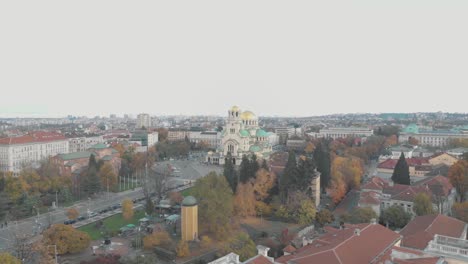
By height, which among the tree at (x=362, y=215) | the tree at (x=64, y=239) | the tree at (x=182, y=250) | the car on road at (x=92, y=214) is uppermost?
the tree at (x=362, y=215)

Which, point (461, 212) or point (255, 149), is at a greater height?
point (255, 149)

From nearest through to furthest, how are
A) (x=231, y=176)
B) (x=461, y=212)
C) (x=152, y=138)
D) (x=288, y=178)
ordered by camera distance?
(x=461, y=212) → (x=288, y=178) → (x=231, y=176) → (x=152, y=138)

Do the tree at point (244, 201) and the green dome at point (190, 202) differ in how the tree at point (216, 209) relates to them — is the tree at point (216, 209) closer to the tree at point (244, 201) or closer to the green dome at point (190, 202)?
the green dome at point (190, 202)

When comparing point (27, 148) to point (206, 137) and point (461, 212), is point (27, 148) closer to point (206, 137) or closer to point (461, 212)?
point (206, 137)

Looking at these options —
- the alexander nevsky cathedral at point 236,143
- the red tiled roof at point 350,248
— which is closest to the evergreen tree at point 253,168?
the red tiled roof at point 350,248

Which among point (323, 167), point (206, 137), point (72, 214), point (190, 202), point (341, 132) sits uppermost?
point (341, 132)

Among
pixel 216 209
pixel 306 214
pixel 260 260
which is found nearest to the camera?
pixel 260 260

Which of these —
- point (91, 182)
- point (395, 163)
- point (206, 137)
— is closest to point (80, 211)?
point (91, 182)
